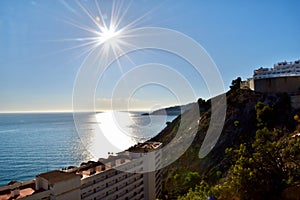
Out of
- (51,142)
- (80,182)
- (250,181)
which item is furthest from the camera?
(51,142)

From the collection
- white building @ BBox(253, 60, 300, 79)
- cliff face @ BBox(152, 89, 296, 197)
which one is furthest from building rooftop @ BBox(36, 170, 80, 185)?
white building @ BBox(253, 60, 300, 79)

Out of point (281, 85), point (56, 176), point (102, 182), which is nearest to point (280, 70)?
point (281, 85)

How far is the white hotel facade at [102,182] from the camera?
1322cm

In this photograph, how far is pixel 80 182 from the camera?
1454 centimetres

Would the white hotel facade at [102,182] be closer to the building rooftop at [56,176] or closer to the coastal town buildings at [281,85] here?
the building rooftop at [56,176]

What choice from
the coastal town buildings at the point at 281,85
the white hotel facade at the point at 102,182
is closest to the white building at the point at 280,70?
the coastal town buildings at the point at 281,85

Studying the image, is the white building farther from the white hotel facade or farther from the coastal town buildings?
the white hotel facade

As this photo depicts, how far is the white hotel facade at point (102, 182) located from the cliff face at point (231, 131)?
137 inches

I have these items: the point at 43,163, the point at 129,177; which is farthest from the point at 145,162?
the point at 43,163

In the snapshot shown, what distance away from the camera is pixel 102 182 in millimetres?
16891

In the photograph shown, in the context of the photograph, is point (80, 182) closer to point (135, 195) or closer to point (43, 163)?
point (135, 195)

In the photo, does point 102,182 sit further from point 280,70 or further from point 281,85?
point 280,70

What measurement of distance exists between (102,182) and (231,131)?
16155 millimetres

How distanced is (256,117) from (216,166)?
7.21 m
